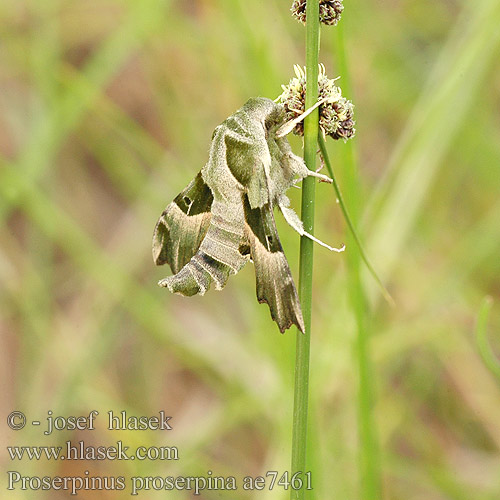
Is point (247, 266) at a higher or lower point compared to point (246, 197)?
higher

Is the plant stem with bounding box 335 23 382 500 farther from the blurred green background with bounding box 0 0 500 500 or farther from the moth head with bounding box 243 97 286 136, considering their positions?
the blurred green background with bounding box 0 0 500 500

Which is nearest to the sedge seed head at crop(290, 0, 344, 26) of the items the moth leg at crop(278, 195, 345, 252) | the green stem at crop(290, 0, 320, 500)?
the green stem at crop(290, 0, 320, 500)

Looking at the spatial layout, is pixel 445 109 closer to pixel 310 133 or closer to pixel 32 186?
pixel 310 133

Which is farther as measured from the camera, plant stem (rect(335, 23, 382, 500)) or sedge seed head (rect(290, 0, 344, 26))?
plant stem (rect(335, 23, 382, 500))

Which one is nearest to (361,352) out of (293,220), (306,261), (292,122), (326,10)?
(293,220)

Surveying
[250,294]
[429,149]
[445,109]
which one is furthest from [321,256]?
[445,109]

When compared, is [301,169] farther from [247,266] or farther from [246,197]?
[247,266]

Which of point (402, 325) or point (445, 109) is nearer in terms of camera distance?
point (445, 109)
